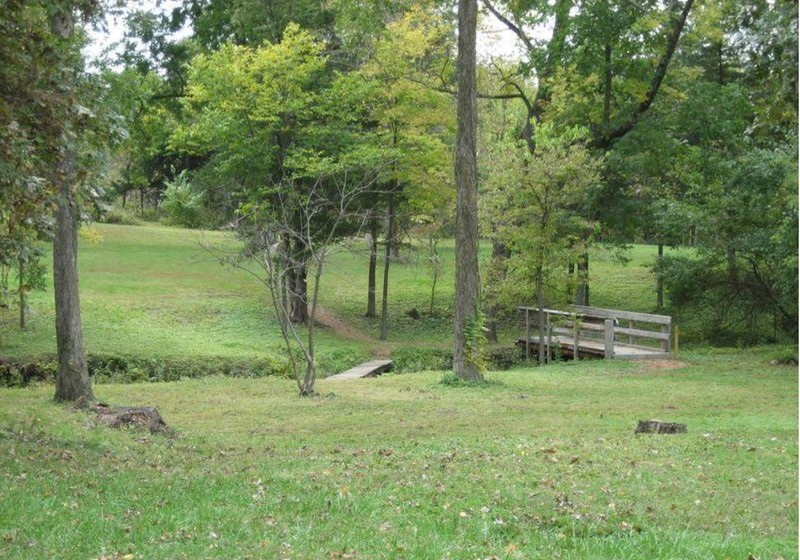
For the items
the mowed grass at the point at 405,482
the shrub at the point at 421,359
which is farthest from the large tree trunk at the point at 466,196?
the shrub at the point at 421,359

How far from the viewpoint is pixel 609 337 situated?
952 inches

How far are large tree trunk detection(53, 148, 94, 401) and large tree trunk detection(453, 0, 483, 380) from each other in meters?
7.54

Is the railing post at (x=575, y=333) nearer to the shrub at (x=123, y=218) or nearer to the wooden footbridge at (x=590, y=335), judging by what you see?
the wooden footbridge at (x=590, y=335)

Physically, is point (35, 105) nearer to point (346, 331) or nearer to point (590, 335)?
point (590, 335)

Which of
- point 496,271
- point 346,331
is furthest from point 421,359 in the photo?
point 346,331

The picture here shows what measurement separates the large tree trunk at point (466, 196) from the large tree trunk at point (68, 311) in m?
7.54

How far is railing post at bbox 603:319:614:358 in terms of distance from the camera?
24.0 m

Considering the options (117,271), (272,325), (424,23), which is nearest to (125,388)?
(272,325)

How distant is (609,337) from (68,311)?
14.4 meters

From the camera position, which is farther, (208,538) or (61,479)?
(61,479)

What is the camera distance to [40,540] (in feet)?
19.4

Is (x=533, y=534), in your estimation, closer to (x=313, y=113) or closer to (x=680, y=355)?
(x=680, y=355)

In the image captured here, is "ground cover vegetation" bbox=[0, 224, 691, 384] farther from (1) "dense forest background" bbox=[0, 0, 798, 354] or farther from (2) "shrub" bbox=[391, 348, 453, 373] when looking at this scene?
(1) "dense forest background" bbox=[0, 0, 798, 354]

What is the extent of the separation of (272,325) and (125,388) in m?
11.0
